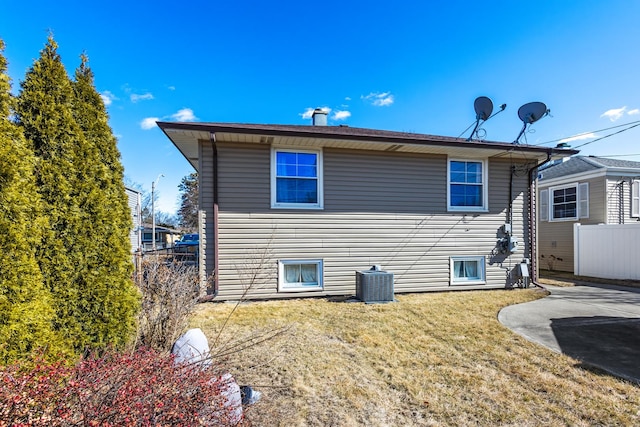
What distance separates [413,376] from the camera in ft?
10.1

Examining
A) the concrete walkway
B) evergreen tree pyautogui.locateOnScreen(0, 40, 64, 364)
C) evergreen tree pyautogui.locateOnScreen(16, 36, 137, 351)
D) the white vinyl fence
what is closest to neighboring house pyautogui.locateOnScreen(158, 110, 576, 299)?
the concrete walkway

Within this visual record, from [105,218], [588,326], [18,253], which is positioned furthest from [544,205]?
[18,253]

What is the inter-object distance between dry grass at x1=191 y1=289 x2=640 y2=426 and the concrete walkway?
1.08 ft

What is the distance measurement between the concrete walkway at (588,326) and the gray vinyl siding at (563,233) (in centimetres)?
496

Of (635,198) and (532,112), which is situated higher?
(532,112)

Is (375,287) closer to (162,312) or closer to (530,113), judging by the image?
(162,312)

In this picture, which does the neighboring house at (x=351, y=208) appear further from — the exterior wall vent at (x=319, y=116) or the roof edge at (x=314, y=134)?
the exterior wall vent at (x=319, y=116)

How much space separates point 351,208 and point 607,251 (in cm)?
982

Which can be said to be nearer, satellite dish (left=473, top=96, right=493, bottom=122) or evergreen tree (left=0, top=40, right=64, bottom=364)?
evergreen tree (left=0, top=40, right=64, bottom=364)

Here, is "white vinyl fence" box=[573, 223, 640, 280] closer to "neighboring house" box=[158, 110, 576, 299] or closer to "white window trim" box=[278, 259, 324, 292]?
"neighboring house" box=[158, 110, 576, 299]

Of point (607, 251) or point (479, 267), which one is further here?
point (607, 251)

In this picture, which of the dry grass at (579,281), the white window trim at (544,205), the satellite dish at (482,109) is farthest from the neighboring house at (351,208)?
the white window trim at (544,205)

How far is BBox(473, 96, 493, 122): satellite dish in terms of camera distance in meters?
7.67

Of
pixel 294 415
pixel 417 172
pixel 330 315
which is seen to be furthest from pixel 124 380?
pixel 417 172
